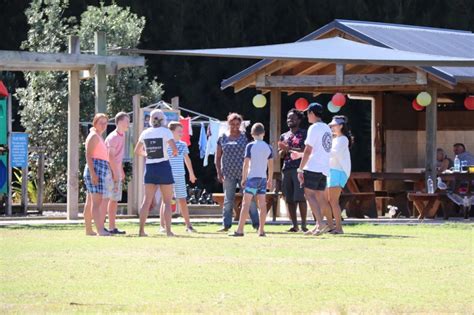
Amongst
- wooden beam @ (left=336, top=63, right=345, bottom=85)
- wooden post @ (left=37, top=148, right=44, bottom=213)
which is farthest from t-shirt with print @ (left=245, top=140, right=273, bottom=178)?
wooden post @ (left=37, top=148, right=44, bottom=213)

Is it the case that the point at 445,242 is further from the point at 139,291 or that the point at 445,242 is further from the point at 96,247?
the point at 139,291

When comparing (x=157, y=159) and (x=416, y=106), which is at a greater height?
(x=416, y=106)

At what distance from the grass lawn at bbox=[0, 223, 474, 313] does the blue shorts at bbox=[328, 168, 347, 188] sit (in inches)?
30.2

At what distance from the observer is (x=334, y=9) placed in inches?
1390

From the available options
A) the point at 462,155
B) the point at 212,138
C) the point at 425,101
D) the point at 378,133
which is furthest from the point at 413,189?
the point at 212,138

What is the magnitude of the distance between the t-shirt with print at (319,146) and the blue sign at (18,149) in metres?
8.63

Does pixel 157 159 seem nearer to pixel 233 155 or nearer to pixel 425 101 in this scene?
pixel 233 155

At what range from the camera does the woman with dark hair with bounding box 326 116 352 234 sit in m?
17.4

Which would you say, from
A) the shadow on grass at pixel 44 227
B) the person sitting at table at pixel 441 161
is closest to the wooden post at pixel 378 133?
the person sitting at table at pixel 441 161

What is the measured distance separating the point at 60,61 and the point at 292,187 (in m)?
5.43

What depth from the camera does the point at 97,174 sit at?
55.3 feet

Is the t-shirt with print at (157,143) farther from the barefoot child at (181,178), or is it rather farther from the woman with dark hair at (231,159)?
the woman with dark hair at (231,159)

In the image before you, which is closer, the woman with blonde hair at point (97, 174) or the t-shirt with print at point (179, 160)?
the woman with blonde hair at point (97, 174)

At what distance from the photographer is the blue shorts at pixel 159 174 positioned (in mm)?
16828
